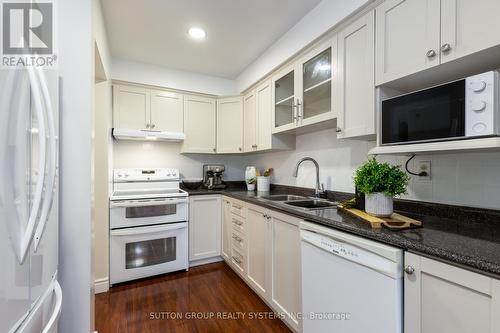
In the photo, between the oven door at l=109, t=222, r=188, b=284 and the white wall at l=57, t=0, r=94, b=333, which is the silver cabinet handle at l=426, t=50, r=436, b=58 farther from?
the oven door at l=109, t=222, r=188, b=284

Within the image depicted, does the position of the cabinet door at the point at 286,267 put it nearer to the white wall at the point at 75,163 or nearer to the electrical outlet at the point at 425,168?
the electrical outlet at the point at 425,168

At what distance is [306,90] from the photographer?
79.3 inches

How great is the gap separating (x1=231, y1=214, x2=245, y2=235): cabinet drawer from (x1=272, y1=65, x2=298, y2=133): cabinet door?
0.97 metres

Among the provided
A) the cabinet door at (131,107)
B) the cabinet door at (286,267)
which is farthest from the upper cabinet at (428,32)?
the cabinet door at (131,107)

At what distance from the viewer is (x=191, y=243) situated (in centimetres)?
271

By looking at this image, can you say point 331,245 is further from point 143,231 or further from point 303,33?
point 143,231

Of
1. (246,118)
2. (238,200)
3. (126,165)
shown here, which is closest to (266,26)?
(246,118)

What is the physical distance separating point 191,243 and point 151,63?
220 centimetres

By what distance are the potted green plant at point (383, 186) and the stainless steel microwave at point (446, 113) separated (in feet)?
0.54

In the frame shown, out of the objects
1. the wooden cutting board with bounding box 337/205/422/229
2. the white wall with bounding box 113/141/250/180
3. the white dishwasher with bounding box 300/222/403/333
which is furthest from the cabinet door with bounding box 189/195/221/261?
the wooden cutting board with bounding box 337/205/422/229

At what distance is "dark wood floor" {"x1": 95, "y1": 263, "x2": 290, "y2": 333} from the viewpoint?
1.73 m

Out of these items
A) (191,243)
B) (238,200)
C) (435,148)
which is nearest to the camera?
(435,148)

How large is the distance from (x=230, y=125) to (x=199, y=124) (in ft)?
1.35

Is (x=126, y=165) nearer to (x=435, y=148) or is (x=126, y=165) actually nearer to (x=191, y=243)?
(x=191, y=243)
